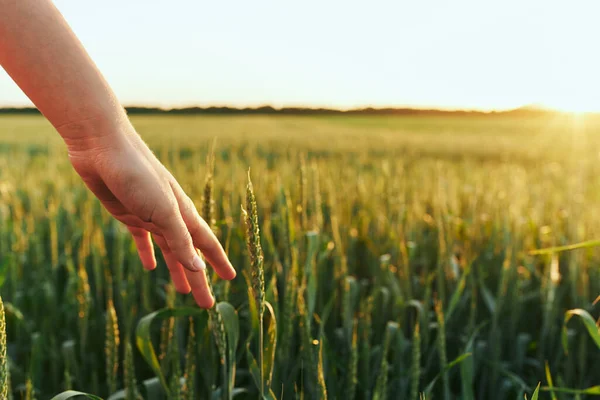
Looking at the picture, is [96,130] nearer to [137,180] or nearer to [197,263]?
[137,180]

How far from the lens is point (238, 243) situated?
225 centimetres

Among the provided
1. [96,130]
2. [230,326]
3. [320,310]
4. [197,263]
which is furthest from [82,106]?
[320,310]

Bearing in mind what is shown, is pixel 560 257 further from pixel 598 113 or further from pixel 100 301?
pixel 598 113

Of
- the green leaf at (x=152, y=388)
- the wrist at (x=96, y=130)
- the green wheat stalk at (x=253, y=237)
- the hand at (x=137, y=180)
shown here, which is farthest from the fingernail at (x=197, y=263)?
the green leaf at (x=152, y=388)

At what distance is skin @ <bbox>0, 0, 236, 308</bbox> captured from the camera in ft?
2.72

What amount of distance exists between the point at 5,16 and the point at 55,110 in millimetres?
158

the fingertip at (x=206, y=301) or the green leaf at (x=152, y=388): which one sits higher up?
the fingertip at (x=206, y=301)

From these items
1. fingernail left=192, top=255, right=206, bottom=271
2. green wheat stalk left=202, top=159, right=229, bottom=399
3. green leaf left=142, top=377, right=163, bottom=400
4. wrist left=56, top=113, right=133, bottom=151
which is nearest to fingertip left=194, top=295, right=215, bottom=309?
green wheat stalk left=202, top=159, right=229, bottom=399

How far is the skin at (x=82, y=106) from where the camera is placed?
831 mm

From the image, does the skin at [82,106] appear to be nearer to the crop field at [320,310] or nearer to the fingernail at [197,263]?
the fingernail at [197,263]

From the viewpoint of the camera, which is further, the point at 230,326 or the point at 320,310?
the point at 320,310

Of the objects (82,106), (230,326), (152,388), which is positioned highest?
(82,106)

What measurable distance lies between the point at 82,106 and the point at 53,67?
75 mm

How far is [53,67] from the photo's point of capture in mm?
835
